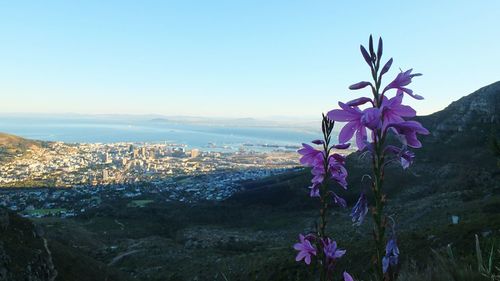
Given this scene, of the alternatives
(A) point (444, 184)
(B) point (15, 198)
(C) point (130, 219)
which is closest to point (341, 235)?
(A) point (444, 184)

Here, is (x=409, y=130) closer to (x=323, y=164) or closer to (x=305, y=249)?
(x=323, y=164)

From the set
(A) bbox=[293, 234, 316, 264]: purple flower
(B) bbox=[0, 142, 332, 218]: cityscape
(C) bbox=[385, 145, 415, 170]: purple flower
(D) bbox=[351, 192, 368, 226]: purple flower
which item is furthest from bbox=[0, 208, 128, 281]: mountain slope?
(C) bbox=[385, 145, 415, 170]: purple flower

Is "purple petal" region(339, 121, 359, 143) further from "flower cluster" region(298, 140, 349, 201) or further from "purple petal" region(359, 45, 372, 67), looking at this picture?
"flower cluster" region(298, 140, 349, 201)

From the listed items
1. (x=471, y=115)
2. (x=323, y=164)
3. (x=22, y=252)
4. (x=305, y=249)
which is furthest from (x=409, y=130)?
(x=471, y=115)

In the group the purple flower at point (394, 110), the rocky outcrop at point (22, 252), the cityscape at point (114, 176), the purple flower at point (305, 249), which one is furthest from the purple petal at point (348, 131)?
the cityscape at point (114, 176)

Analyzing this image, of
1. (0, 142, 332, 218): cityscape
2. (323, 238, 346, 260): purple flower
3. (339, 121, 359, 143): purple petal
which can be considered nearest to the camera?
(339, 121, 359, 143): purple petal

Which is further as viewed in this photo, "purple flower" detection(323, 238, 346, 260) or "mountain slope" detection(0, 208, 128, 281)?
"mountain slope" detection(0, 208, 128, 281)
